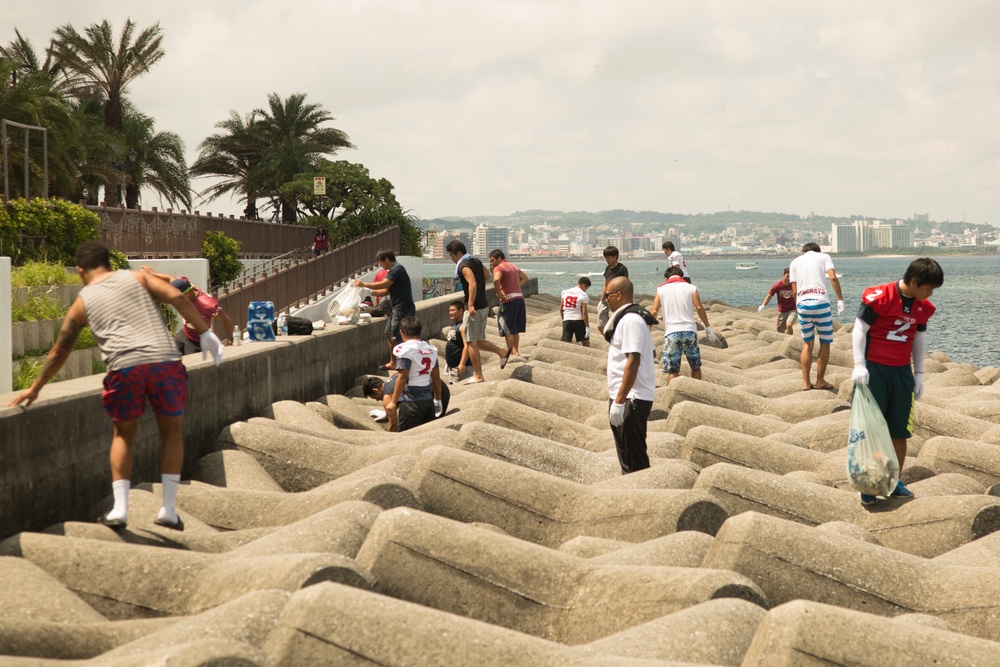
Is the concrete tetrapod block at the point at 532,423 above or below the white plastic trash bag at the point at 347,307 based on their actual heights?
below

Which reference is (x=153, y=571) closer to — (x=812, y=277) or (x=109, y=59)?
(x=812, y=277)

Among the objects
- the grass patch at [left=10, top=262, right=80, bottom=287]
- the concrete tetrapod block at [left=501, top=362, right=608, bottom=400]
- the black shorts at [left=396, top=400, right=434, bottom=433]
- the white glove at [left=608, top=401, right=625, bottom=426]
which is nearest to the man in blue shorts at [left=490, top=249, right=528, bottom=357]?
the concrete tetrapod block at [left=501, top=362, right=608, bottom=400]

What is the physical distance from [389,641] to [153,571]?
5.73 ft

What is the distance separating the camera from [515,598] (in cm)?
507

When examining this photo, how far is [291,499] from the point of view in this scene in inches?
274

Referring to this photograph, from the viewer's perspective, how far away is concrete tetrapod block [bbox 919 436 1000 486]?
8703 mm

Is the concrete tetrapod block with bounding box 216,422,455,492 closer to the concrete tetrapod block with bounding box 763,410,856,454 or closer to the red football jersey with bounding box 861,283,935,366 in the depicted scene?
the red football jersey with bounding box 861,283,935,366

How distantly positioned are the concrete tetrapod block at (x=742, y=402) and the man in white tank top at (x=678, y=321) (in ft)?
2.35

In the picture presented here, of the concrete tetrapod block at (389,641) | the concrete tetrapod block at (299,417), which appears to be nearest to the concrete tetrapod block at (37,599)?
the concrete tetrapod block at (389,641)

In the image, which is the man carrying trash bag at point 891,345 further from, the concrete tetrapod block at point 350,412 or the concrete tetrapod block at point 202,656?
the concrete tetrapod block at point 350,412

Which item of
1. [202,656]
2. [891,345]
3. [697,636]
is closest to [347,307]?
[891,345]

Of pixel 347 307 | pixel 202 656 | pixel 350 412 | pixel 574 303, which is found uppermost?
pixel 347 307

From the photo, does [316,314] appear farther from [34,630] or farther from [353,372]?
[34,630]

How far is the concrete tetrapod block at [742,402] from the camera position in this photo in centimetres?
1135
